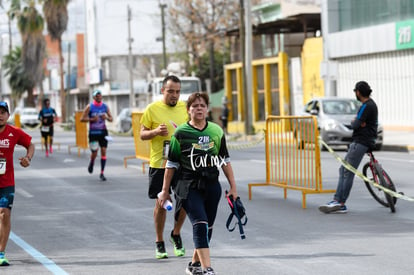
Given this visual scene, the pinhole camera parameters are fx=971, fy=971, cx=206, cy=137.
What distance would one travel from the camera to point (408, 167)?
2084 cm

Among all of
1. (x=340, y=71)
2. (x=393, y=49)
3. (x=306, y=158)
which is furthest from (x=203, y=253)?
(x=340, y=71)

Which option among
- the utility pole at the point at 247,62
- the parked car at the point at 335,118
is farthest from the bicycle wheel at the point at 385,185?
the utility pole at the point at 247,62

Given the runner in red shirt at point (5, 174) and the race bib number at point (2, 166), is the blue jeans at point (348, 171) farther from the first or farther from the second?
the race bib number at point (2, 166)

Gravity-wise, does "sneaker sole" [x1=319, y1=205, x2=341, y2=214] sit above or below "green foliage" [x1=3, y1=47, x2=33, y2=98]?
below

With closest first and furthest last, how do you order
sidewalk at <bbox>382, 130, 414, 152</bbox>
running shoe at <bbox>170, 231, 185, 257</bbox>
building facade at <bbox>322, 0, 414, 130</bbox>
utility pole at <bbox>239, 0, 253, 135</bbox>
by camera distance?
running shoe at <bbox>170, 231, 185, 257</bbox> → sidewalk at <bbox>382, 130, 414, 152</bbox> → building facade at <bbox>322, 0, 414, 130</bbox> → utility pole at <bbox>239, 0, 253, 135</bbox>

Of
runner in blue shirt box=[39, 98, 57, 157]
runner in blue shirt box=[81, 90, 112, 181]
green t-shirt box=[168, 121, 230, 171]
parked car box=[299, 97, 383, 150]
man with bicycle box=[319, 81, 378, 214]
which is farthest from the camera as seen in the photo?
runner in blue shirt box=[39, 98, 57, 157]

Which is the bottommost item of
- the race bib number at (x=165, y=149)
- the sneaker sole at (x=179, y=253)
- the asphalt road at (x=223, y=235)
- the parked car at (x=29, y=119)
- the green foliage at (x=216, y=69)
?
the parked car at (x=29, y=119)

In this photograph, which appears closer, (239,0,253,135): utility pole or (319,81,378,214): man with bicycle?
(319,81,378,214): man with bicycle

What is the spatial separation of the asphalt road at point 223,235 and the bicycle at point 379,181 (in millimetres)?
147

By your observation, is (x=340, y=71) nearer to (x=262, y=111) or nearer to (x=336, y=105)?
(x=262, y=111)

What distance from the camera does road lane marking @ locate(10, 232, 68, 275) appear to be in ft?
30.6

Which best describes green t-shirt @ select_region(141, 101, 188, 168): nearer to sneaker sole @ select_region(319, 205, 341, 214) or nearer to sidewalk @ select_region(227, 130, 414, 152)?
sneaker sole @ select_region(319, 205, 341, 214)

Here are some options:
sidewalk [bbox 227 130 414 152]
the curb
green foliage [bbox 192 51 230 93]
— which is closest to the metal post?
sidewalk [bbox 227 130 414 152]

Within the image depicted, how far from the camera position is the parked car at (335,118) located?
27.3 metres
